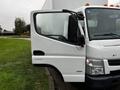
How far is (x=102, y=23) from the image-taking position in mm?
6020

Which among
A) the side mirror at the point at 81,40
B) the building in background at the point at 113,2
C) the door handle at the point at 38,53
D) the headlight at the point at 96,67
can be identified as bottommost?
the headlight at the point at 96,67

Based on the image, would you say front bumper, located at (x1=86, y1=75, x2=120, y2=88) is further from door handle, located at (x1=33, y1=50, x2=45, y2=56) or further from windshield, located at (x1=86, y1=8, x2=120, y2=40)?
door handle, located at (x1=33, y1=50, x2=45, y2=56)

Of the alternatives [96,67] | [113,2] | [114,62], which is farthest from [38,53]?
[113,2]

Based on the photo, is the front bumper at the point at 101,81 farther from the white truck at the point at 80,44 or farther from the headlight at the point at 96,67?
the headlight at the point at 96,67

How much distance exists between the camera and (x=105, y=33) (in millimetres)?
5875

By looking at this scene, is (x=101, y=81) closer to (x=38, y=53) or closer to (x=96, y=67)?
(x=96, y=67)

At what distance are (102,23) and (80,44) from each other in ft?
2.70

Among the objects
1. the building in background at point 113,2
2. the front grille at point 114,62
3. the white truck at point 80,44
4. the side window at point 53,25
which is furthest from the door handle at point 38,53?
the building in background at point 113,2

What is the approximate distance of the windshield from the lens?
5.81 m

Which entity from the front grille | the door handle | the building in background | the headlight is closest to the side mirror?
the headlight

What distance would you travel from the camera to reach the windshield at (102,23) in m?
5.81

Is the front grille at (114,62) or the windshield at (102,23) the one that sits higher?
the windshield at (102,23)

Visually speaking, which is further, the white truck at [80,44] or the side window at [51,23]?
the side window at [51,23]

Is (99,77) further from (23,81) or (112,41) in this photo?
(23,81)
